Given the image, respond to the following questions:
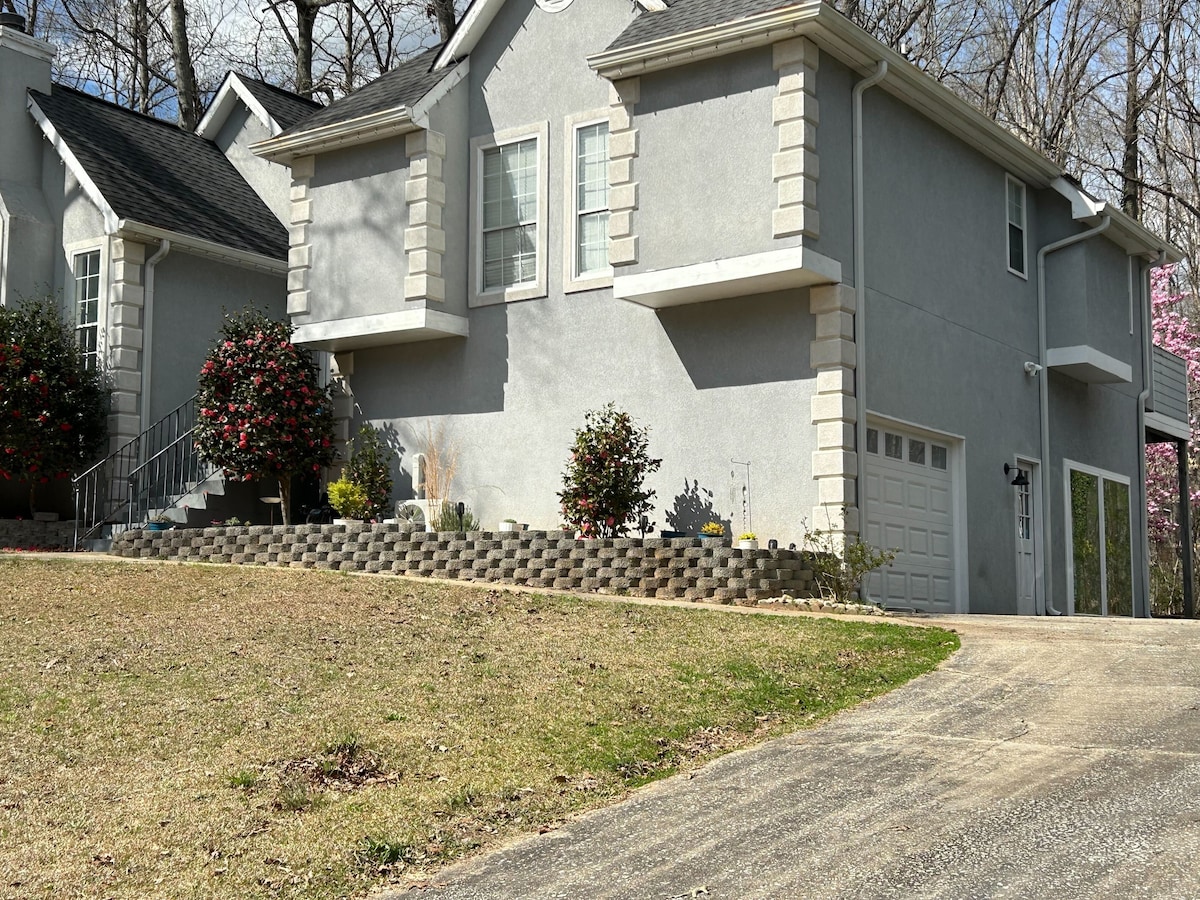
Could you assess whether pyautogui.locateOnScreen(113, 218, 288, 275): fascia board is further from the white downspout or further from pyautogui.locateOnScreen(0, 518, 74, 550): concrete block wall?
pyautogui.locateOnScreen(0, 518, 74, 550): concrete block wall

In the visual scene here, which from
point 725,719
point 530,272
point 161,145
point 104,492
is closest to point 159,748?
point 725,719

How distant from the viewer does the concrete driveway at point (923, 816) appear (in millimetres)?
5449

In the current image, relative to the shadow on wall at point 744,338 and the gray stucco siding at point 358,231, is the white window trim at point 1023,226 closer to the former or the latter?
the shadow on wall at point 744,338

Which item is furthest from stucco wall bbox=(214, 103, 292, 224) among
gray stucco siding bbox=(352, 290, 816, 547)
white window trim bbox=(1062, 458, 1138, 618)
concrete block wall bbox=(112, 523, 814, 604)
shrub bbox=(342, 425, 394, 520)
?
white window trim bbox=(1062, 458, 1138, 618)

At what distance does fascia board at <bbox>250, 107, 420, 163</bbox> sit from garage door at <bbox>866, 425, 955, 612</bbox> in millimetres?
6831

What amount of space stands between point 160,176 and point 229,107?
122 inches

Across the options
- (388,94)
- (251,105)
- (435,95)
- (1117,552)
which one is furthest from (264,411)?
(1117,552)

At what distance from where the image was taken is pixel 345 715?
26.5 ft

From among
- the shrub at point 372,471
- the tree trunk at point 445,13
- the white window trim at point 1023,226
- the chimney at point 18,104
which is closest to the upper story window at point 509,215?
the shrub at point 372,471

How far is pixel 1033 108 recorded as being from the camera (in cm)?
2847

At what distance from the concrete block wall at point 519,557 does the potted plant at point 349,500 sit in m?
0.77

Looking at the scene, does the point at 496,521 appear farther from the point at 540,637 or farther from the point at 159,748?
the point at 159,748

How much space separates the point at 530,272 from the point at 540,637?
729 cm

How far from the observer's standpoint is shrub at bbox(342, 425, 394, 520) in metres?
17.0
